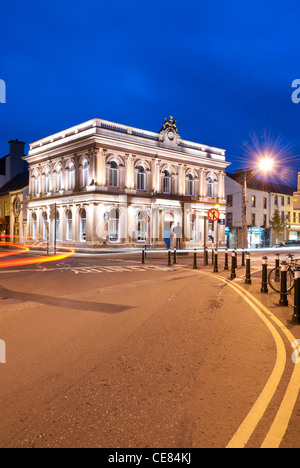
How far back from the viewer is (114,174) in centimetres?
3725

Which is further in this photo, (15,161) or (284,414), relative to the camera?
(15,161)

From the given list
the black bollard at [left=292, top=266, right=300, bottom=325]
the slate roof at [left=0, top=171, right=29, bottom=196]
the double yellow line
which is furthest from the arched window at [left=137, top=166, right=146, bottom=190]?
the double yellow line

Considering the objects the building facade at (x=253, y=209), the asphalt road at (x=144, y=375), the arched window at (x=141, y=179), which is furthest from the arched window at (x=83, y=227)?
the asphalt road at (x=144, y=375)

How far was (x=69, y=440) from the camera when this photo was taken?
3057 mm

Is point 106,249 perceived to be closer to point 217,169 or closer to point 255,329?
point 217,169

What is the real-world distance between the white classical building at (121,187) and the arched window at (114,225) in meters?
0.11

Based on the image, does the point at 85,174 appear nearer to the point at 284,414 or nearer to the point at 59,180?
the point at 59,180

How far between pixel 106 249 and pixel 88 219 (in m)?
3.68

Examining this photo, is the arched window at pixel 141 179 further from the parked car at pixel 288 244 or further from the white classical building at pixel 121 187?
the parked car at pixel 288 244

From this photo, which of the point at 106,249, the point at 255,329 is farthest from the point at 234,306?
the point at 106,249

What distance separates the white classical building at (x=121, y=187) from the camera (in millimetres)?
35781

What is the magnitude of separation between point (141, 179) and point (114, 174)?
361 centimetres

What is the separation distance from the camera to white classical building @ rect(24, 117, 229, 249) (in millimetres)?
35781

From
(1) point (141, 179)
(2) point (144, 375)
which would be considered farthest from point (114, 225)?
(2) point (144, 375)
